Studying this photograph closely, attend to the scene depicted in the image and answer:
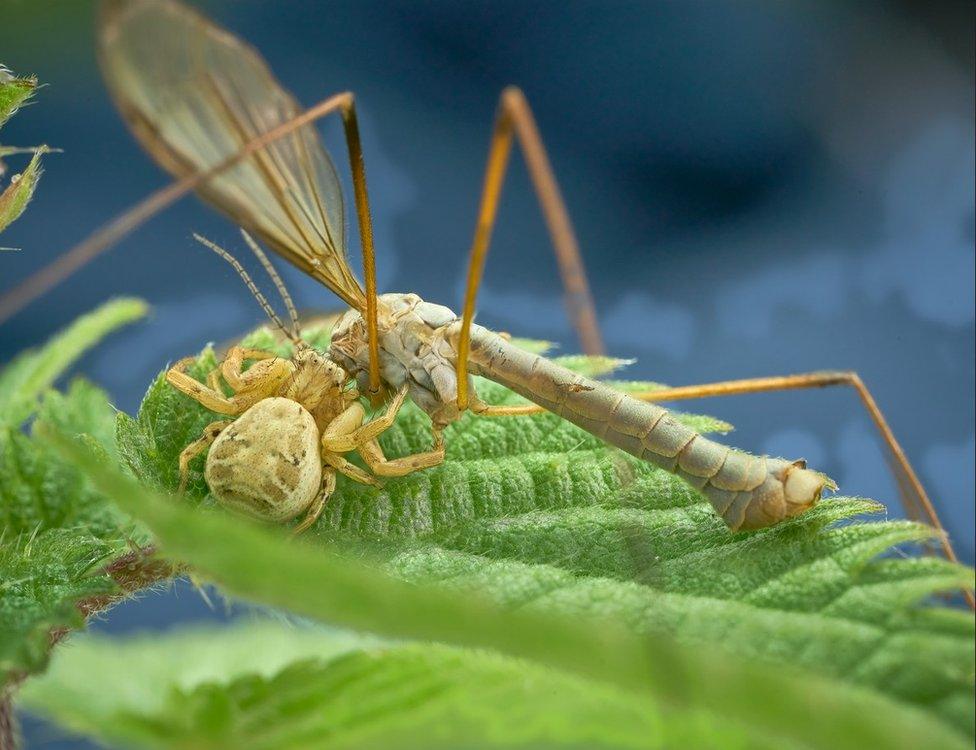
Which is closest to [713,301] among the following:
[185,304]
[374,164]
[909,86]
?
[909,86]

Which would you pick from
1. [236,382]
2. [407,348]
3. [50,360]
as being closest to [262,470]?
[236,382]

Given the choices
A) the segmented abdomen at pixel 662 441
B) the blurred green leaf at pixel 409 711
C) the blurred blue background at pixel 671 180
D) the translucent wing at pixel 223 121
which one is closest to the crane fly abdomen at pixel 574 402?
the segmented abdomen at pixel 662 441

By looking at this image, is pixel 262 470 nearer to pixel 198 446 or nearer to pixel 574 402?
pixel 198 446

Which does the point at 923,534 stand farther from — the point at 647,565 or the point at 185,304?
the point at 185,304

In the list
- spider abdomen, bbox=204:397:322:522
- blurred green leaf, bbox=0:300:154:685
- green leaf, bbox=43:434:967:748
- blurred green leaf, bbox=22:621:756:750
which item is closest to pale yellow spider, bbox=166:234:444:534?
spider abdomen, bbox=204:397:322:522

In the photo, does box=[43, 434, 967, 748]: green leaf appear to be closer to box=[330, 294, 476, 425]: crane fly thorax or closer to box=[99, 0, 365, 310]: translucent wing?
box=[99, 0, 365, 310]: translucent wing

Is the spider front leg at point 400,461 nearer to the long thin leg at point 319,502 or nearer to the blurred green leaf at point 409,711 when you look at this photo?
the long thin leg at point 319,502
